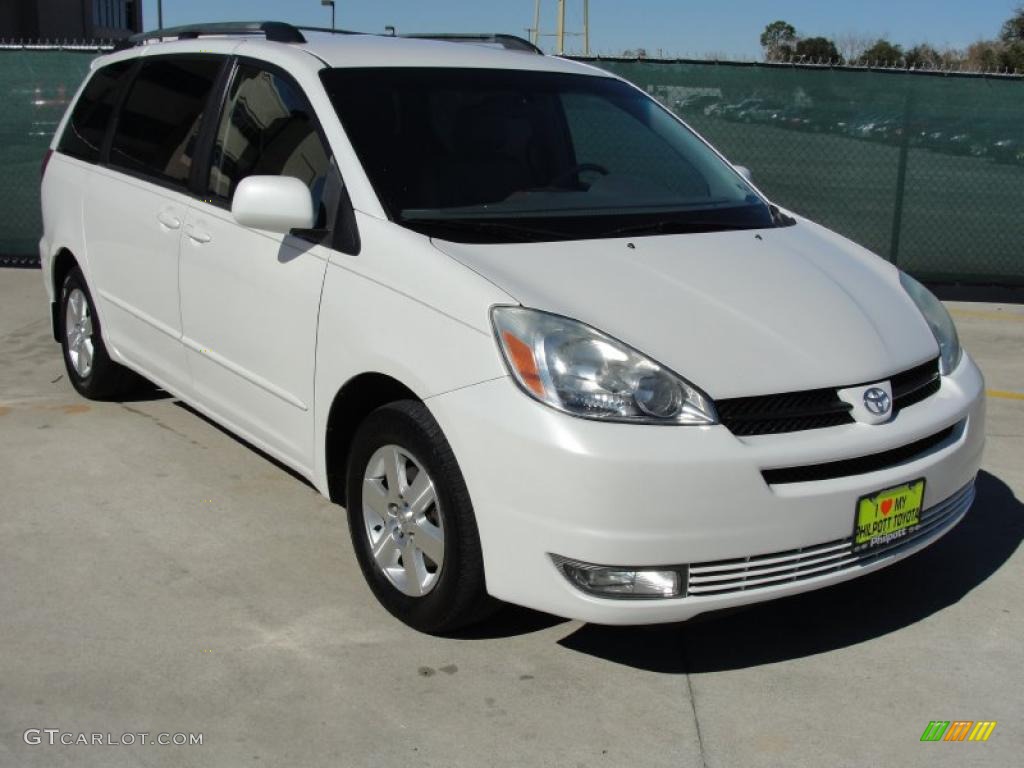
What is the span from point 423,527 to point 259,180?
1.27 meters

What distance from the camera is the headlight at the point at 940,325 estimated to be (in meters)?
3.87

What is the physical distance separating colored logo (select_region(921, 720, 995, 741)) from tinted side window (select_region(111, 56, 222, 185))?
3.40 metres

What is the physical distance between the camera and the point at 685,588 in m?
3.13

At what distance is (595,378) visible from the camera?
312 cm

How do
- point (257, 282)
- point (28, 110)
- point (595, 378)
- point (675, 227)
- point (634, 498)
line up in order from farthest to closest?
point (28, 110)
point (257, 282)
point (675, 227)
point (595, 378)
point (634, 498)

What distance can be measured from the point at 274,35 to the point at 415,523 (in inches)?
85.2

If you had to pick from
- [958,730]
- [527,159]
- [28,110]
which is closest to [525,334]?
[527,159]

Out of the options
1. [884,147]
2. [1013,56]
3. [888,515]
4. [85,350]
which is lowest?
[85,350]

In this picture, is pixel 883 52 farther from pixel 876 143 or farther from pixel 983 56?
pixel 876 143

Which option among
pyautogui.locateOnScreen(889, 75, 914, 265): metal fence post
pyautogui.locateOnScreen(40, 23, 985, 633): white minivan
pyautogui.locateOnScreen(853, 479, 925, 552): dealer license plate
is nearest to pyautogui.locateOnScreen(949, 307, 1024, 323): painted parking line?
pyautogui.locateOnScreen(889, 75, 914, 265): metal fence post

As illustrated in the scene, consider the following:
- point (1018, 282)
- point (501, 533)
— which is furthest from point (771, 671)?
point (1018, 282)

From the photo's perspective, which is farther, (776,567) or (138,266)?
(138,266)

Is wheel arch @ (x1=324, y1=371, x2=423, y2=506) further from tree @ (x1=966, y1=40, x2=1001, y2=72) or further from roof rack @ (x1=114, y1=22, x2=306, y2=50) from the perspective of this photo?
tree @ (x1=966, y1=40, x2=1001, y2=72)

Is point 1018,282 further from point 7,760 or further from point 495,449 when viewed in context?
→ point 7,760
